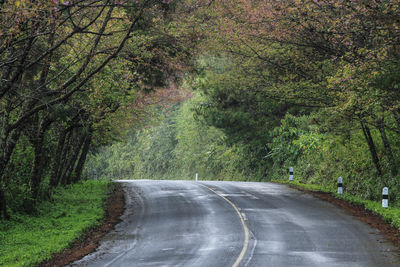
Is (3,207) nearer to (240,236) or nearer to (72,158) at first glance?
(240,236)

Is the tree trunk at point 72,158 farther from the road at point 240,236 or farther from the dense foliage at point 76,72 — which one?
the road at point 240,236

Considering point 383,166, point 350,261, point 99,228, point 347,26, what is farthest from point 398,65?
point 99,228

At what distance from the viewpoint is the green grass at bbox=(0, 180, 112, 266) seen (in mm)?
11898

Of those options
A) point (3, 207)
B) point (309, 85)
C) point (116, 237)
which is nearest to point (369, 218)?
point (309, 85)

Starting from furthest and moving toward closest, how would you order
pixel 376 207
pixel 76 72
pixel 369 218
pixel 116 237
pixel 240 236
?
1. pixel 376 207
2. pixel 369 218
3. pixel 76 72
4. pixel 116 237
5. pixel 240 236

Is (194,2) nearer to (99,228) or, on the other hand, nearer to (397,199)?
(99,228)

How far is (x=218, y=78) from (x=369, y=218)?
672 inches

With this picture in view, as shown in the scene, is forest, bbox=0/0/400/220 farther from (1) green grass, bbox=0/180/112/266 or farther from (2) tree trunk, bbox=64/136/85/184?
(1) green grass, bbox=0/180/112/266

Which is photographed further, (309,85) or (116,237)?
(309,85)

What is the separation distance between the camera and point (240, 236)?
13.6 metres

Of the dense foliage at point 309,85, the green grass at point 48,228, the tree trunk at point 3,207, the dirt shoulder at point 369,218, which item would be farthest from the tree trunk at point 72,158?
the dirt shoulder at point 369,218

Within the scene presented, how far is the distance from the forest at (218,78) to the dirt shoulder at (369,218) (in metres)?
1.79

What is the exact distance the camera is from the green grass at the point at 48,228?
11.9 meters

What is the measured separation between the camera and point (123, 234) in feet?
48.1
